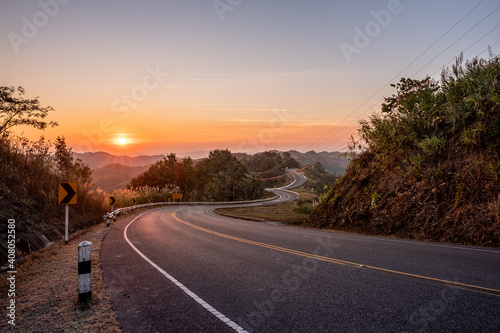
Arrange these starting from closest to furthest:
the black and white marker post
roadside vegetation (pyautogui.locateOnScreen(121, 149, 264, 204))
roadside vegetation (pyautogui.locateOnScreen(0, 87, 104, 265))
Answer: the black and white marker post → roadside vegetation (pyautogui.locateOnScreen(0, 87, 104, 265)) → roadside vegetation (pyautogui.locateOnScreen(121, 149, 264, 204))

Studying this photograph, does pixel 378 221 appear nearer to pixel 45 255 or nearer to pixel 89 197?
pixel 45 255

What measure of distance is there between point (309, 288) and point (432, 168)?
34.1ft

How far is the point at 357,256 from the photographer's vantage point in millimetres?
8945

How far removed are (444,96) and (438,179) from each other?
417cm

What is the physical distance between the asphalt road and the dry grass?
284 mm

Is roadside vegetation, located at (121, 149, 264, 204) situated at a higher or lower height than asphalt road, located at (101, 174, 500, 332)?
higher

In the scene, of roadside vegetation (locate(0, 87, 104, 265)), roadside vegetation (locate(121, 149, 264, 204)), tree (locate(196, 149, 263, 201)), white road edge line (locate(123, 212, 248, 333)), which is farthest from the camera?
tree (locate(196, 149, 263, 201))

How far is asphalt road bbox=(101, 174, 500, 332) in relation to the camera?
465 cm

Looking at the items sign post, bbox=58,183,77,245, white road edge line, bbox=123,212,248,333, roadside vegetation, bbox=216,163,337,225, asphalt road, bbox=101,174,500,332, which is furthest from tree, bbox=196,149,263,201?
white road edge line, bbox=123,212,248,333

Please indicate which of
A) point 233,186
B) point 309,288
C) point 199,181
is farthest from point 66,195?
point 199,181

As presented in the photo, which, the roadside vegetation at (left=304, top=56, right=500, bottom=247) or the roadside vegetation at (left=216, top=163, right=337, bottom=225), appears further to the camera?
the roadside vegetation at (left=216, top=163, right=337, bottom=225)

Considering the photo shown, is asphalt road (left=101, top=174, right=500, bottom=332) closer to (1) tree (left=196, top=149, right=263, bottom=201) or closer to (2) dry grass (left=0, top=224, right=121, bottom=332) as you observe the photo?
(2) dry grass (left=0, top=224, right=121, bottom=332)

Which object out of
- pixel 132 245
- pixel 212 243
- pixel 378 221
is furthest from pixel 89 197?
pixel 378 221

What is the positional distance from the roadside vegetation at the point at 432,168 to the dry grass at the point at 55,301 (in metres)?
10.9
